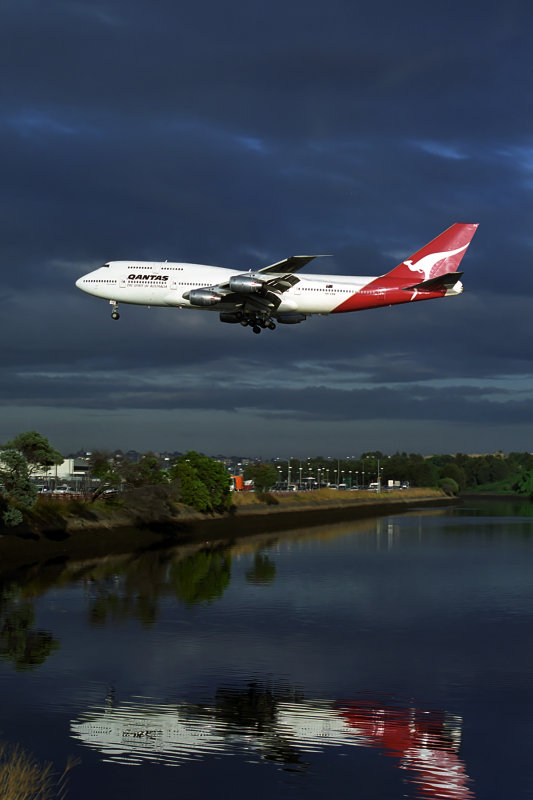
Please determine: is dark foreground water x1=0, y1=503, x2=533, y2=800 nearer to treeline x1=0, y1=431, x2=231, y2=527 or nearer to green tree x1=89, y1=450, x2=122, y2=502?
treeline x1=0, y1=431, x2=231, y2=527

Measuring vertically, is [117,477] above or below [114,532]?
above

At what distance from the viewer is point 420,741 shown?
4691 centimetres

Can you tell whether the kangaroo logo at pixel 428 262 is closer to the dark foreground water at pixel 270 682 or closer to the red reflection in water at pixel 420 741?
the dark foreground water at pixel 270 682

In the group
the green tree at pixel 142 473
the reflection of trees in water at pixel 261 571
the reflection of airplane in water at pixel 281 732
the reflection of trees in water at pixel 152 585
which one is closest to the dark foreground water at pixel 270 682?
the reflection of airplane in water at pixel 281 732

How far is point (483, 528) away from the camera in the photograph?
184 metres

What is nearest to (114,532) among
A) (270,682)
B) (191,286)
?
(191,286)

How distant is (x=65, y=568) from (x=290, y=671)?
47.7m

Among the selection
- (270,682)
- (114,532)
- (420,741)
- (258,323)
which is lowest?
(420,741)

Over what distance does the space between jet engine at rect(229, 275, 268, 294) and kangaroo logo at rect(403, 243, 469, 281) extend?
18.5 meters

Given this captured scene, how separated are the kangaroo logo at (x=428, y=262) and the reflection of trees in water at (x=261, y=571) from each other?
37645 millimetres

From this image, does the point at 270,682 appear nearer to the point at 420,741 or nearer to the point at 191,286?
the point at 420,741

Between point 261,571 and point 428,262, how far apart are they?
43.2 meters

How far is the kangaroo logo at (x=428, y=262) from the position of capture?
81.9 meters

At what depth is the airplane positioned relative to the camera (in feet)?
234
